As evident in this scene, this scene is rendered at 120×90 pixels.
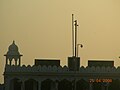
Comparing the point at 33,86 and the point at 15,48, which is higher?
the point at 15,48

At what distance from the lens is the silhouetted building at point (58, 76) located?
2.44 meters

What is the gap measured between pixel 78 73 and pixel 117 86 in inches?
17.3

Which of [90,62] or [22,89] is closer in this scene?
[22,89]

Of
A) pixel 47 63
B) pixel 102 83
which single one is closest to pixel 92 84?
pixel 102 83

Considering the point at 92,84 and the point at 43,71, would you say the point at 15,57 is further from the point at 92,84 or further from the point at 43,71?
the point at 92,84

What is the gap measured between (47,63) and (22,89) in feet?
1.12

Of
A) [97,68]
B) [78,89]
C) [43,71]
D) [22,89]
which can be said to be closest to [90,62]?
[97,68]

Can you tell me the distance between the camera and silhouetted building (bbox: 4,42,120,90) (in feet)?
8.00

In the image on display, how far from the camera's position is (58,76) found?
246 centimetres

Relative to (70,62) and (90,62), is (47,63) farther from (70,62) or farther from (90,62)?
(90,62)

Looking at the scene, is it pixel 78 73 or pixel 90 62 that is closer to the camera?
pixel 78 73

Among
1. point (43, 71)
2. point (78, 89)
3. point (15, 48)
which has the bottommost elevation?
point (78, 89)

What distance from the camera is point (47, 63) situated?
8.36 ft

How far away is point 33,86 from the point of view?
250 cm
